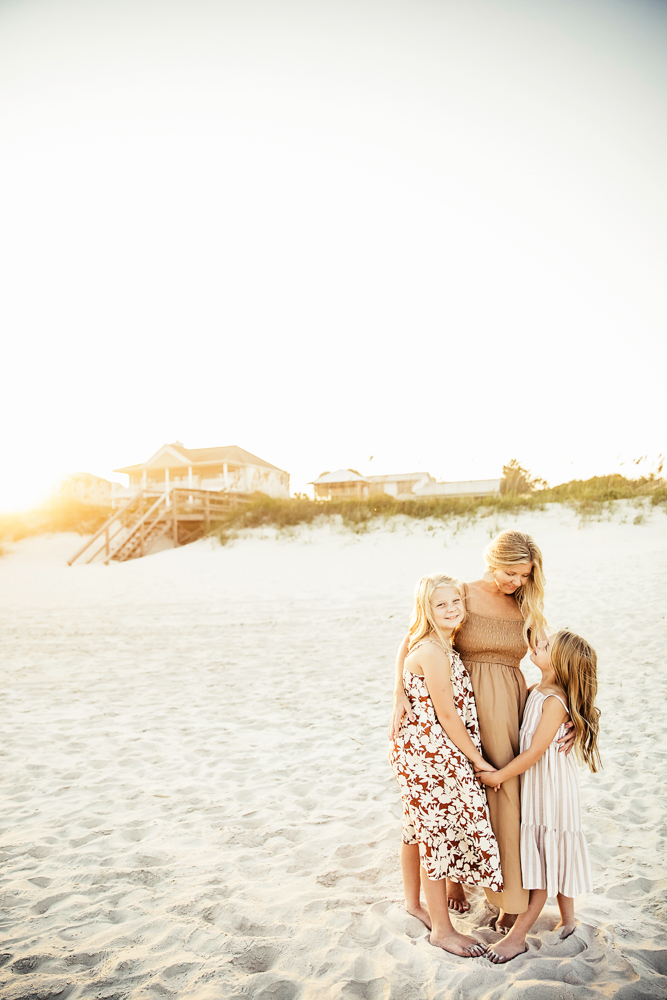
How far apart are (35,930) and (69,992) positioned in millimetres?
455

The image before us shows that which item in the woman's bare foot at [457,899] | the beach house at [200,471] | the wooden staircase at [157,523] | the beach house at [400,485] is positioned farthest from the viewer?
the beach house at [400,485]

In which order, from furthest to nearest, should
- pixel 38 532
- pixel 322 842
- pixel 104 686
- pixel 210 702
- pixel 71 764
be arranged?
pixel 38 532, pixel 104 686, pixel 210 702, pixel 71 764, pixel 322 842

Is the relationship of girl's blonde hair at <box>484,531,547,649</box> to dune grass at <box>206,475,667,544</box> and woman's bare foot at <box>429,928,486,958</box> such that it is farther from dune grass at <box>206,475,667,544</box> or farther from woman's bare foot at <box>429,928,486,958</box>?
dune grass at <box>206,475,667,544</box>

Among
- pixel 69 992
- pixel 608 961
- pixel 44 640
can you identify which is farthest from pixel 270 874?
pixel 44 640

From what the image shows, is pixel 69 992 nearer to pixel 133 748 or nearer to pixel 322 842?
pixel 322 842

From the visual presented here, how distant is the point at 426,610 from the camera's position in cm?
232

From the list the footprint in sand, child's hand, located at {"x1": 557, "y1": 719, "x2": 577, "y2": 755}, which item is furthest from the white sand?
child's hand, located at {"x1": 557, "y1": 719, "x2": 577, "y2": 755}

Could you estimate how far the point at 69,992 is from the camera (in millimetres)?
2148

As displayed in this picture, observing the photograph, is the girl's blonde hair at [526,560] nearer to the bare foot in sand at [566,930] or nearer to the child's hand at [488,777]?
the child's hand at [488,777]

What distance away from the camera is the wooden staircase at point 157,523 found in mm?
16781

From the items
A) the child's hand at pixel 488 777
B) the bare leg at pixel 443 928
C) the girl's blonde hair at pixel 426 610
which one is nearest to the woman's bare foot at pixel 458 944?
→ the bare leg at pixel 443 928

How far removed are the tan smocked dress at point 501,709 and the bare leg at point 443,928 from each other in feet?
0.60

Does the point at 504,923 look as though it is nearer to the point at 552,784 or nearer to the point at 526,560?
the point at 552,784

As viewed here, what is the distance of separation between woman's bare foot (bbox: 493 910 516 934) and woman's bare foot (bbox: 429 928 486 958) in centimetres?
14
